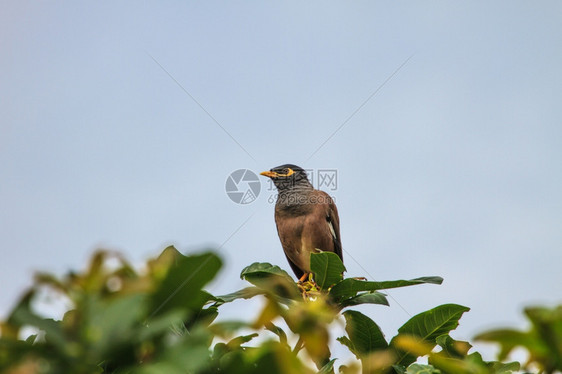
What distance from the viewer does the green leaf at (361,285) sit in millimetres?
2295

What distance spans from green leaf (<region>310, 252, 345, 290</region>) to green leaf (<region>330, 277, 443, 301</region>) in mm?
46

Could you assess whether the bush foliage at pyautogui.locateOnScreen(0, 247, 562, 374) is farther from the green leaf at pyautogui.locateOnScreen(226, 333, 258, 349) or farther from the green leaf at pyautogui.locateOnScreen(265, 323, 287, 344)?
the green leaf at pyautogui.locateOnScreen(265, 323, 287, 344)

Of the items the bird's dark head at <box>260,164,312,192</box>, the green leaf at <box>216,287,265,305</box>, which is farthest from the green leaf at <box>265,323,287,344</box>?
the bird's dark head at <box>260,164,312,192</box>

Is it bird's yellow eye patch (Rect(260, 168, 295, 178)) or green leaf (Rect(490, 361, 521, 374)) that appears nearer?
green leaf (Rect(490, 361, 521, 374))

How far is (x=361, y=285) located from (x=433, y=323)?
1.25 ft

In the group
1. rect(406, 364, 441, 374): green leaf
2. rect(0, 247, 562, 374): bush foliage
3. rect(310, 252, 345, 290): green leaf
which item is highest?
rect(310, 252, 345, 290): green leaf

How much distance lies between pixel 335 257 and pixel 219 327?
1.68 metres

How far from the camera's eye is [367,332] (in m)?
2.11

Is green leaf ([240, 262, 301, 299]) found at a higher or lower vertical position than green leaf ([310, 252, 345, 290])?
lower

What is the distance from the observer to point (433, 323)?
2.11 meters

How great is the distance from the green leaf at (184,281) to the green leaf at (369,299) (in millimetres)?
1706

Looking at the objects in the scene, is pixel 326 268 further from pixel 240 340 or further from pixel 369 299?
pixel 240 340

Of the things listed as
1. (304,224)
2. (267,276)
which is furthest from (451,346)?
(304,224)

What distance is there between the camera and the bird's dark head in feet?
20.5
